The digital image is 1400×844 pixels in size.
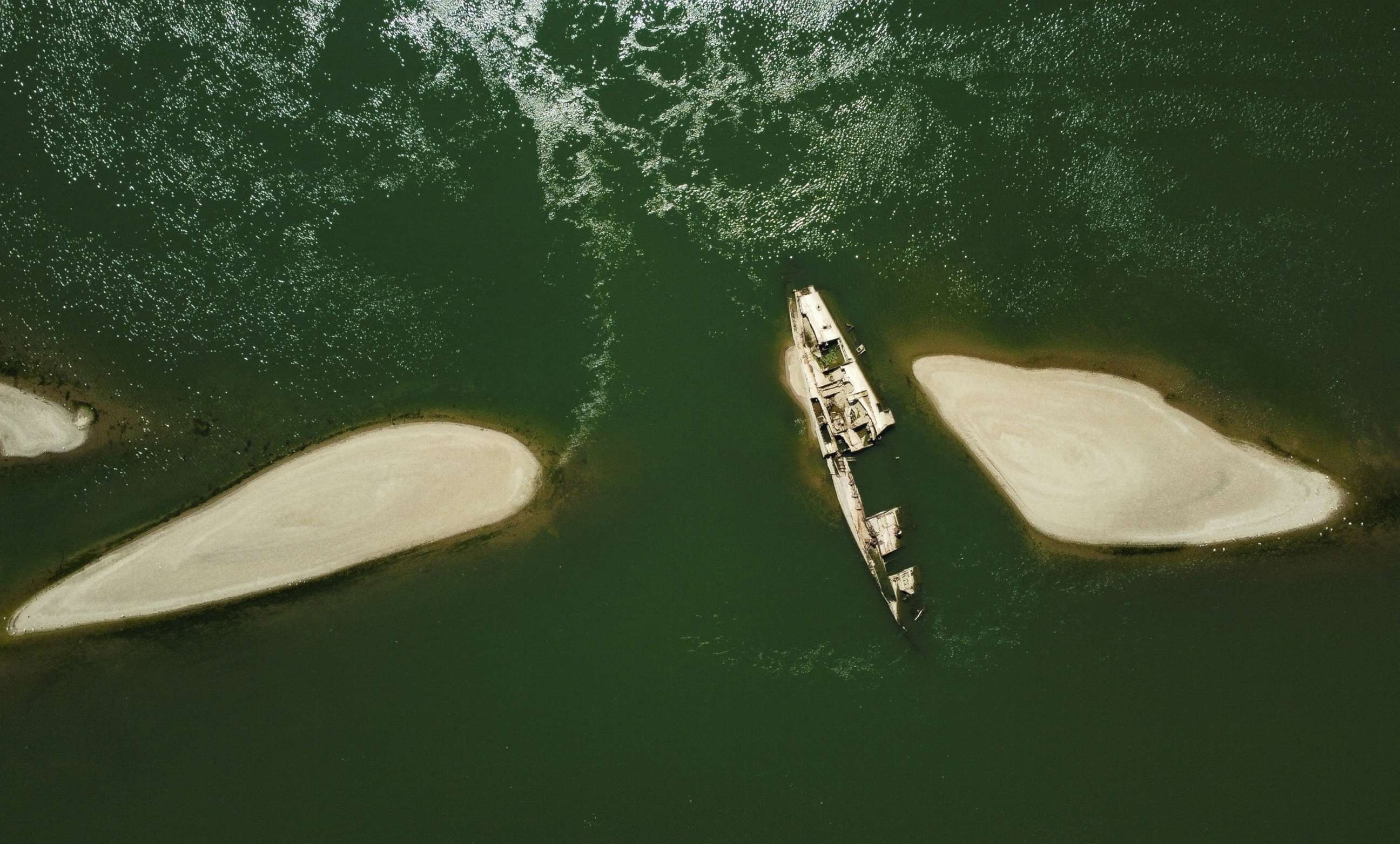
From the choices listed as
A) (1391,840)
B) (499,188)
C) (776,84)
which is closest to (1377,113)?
(776,84)

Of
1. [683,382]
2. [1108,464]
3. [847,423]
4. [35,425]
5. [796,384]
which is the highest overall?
[35,425]

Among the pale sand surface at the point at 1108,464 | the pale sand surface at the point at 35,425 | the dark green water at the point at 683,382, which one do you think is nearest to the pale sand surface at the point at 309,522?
the dark green water at the point at 683,382

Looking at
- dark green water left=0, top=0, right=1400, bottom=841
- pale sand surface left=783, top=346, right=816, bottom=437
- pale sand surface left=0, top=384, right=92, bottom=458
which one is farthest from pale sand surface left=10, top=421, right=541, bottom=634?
pale sand surface left=783, top=346, right=816, bottom=437

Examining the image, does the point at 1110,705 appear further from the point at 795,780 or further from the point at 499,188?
the point at 499,188

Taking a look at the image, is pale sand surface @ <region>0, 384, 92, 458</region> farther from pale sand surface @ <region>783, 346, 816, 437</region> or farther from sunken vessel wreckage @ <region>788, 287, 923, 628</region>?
sunken vessel wreckage @ <region>788, 287, 923, 628</region>

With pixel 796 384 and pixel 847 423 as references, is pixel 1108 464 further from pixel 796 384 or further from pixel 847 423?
pixel 796 384

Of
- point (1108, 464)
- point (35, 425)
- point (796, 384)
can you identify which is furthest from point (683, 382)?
point (35, 425)
